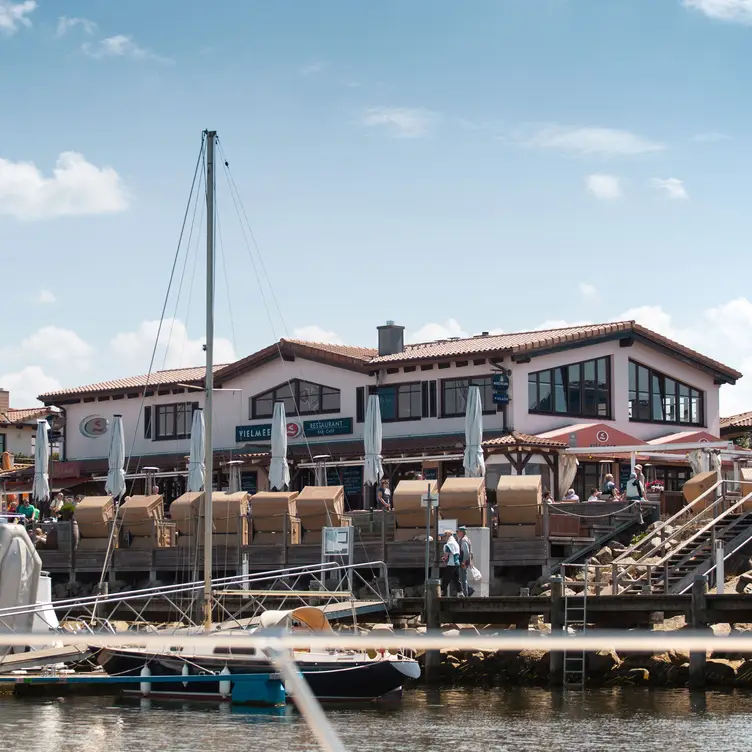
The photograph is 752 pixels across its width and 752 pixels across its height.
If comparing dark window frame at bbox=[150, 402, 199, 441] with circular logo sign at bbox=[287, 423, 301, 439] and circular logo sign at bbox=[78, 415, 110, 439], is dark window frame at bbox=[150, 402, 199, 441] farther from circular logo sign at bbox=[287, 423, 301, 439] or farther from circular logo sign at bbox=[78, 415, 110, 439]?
circular logo sign at bbox=[287, 423, 301, 439]

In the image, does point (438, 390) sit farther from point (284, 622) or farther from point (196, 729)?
point (196, 729)

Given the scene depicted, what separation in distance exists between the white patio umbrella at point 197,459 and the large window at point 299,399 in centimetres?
720

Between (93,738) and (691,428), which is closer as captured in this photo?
(93,738)

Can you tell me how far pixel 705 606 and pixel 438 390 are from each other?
21.0m

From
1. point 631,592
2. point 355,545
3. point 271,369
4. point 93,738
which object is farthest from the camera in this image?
point 271,369

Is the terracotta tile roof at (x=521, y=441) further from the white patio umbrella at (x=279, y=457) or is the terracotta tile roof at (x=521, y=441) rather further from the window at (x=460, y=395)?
the white patio umbrella at (x=279, y=457)

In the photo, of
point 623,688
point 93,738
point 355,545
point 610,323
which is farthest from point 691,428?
point 93,738

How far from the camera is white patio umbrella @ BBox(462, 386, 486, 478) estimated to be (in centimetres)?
3519

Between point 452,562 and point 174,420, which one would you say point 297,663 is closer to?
point 452,562

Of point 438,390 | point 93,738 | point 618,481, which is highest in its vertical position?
point 438,390

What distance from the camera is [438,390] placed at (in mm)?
43938

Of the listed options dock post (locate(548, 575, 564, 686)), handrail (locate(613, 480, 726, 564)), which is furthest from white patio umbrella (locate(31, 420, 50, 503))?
dock post (locate(548, 575, 564, 686))

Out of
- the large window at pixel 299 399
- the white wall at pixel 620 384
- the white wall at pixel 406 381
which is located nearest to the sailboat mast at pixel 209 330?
the white wall at pixel 406 381

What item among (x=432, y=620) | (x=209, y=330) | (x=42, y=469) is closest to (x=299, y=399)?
(x=42, y=469)
